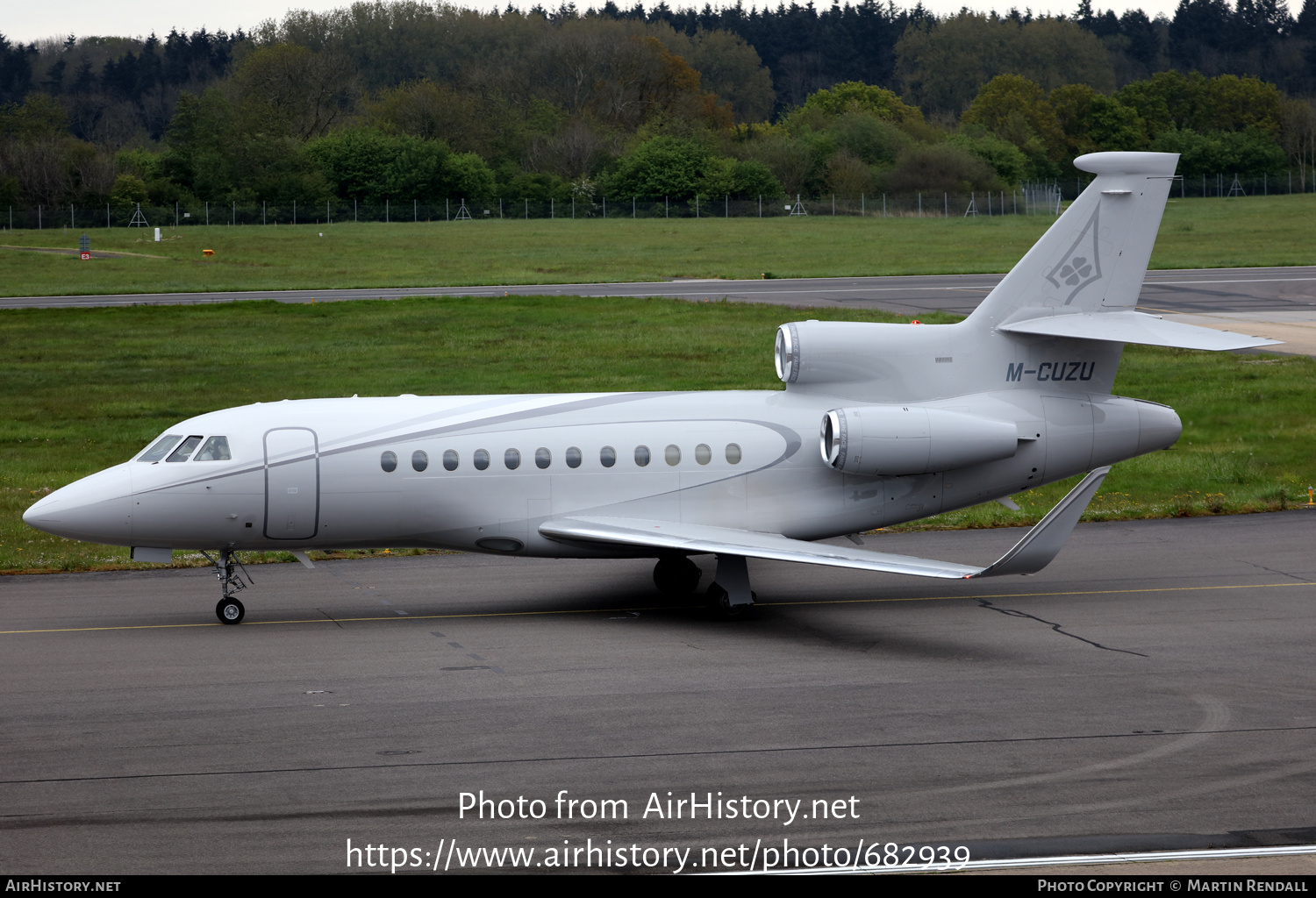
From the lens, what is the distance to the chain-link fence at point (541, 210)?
109938 mm

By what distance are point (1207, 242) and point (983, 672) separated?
242 feet

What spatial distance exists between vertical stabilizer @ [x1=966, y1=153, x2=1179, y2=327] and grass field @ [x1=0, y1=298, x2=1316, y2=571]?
6.65 metres

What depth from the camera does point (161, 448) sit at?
19.5 meters

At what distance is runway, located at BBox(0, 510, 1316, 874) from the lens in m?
11.3

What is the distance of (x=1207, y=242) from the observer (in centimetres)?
8169

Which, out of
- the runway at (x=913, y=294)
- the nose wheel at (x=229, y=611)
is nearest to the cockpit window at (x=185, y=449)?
the nose wheel at (x=229, y=611)

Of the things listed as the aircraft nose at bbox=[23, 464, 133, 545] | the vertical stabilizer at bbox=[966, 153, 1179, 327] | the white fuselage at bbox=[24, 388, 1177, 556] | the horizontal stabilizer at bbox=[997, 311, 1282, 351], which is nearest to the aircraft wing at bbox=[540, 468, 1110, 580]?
the white fuselage at bbox=[24, 388, 1177, 556]

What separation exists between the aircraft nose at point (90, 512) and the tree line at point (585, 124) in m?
99.7

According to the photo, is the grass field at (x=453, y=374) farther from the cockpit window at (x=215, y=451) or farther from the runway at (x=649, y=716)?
the runway at (x=649, y=716)

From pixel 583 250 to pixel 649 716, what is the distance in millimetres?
71786

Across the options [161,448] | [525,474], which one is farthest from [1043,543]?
[161,448]

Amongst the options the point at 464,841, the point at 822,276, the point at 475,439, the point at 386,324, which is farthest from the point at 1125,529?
the point at 822,276
